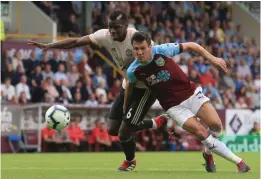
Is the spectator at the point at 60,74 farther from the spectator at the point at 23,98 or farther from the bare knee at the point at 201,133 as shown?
the bare knee at the point at 201,133

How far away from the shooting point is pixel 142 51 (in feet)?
32.6

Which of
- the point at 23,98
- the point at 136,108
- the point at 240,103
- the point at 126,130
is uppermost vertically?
the point at 136,108

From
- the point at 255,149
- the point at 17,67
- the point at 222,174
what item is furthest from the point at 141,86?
the point at 255,149

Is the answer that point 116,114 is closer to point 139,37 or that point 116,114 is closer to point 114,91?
point 139,37

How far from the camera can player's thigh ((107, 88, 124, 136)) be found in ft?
37.9

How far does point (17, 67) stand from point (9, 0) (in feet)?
11.7

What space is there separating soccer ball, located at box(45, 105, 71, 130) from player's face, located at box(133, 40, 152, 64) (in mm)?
2611

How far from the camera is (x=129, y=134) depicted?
37.3 feet

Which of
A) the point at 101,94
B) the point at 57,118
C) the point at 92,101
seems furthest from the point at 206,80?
the point at 57,118

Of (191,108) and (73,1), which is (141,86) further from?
(73,1)

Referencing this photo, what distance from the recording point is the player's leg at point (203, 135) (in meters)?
9.86

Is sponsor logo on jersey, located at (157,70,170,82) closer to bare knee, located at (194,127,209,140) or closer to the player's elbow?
the player's elbow

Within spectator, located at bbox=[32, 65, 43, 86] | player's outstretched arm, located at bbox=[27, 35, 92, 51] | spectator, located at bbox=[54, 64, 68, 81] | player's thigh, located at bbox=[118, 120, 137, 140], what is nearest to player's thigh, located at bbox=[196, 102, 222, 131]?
player's thigh, located at bbox=[118, 120, 137, 140]

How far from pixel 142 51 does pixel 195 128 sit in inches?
49.4
